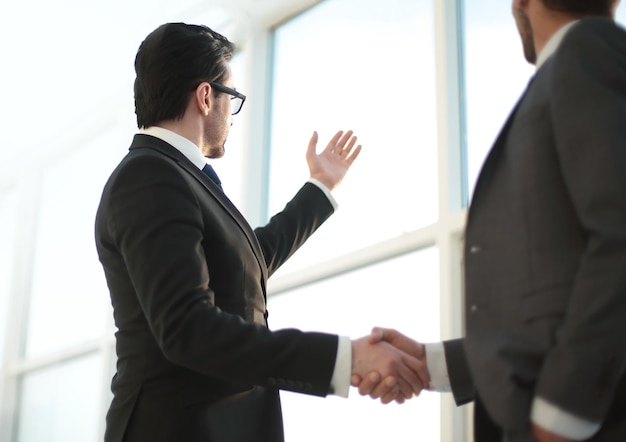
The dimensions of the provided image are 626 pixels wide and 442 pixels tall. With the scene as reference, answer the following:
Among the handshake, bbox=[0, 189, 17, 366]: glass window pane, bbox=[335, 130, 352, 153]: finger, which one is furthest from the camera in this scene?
bbox=[0, 189, 17, 366]: glass window pane

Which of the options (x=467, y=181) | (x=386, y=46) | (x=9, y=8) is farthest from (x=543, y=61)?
(x=9, y=8)

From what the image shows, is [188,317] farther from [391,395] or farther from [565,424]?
[565,424]

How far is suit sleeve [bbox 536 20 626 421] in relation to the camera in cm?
113

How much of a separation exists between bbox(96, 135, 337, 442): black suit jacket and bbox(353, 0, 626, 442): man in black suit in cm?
50

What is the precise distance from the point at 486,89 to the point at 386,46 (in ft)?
2.19

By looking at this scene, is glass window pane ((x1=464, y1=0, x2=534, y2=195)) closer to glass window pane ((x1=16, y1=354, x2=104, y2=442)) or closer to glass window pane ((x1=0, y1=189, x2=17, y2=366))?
glass window pane ((x1=16, y1=354, x2=104, y2=442))

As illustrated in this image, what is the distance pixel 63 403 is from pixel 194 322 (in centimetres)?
396

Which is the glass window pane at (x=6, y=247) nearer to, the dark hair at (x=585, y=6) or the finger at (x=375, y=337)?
the finger at (x=375, y=337)

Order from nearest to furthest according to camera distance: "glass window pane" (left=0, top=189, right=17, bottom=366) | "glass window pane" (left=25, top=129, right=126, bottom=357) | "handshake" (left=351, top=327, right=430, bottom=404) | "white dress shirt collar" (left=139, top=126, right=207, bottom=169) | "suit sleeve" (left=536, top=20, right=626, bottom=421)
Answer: "suit sleeve" (left=536, top=20, right=626, bottom=421), "handshake" (left=351, top=327, right=430, bottom=404), "white dress shirt collar" (left=139, top=126, right=207, bottom=169), "glass window pane" (left=25, top=129, right=126, bottom=357), "glass window pane" (left=0, top=189, right=17, bottom=366)

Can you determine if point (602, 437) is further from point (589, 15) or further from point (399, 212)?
point (399, 212)

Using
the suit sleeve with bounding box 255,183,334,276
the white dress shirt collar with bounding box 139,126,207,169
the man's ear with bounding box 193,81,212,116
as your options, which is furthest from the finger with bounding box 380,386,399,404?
the man's ear with bounding box 193,81,212,116

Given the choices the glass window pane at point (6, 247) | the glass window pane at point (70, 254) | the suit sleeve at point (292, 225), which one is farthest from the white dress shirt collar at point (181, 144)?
the glass window pane at point (6, 247)

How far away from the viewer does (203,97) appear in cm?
210

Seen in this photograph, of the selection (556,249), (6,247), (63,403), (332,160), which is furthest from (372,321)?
(6,247)
